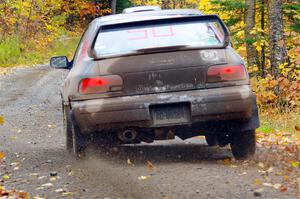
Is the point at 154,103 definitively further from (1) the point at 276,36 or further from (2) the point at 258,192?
(1) the point at 276,36

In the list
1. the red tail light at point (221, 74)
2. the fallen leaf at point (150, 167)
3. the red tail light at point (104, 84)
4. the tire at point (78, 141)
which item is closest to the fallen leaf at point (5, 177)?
the tire at point (78, 141)

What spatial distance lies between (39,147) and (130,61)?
329 cm

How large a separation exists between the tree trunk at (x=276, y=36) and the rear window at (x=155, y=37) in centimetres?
Answer: 949

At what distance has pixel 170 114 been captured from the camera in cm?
706

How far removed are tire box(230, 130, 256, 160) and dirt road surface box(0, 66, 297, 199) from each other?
172 millimetres

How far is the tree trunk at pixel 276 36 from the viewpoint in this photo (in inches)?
666

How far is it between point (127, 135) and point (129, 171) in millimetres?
555

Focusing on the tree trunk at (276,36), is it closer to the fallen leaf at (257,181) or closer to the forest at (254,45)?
the forest at (254,45)

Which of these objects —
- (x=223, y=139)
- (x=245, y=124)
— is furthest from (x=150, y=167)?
(x=223, y=139)

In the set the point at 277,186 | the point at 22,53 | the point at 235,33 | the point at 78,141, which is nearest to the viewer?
the point at 277,186

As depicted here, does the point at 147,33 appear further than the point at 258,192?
Yes

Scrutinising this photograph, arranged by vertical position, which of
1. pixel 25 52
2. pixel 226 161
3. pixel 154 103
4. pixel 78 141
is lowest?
pixel 25 52

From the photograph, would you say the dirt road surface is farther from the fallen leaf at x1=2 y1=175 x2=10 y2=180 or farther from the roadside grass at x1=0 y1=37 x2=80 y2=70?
the roadside grass at x1=0 y1=37 x2=80 y2=70

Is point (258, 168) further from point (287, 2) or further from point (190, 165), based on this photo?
point (287, 2)
